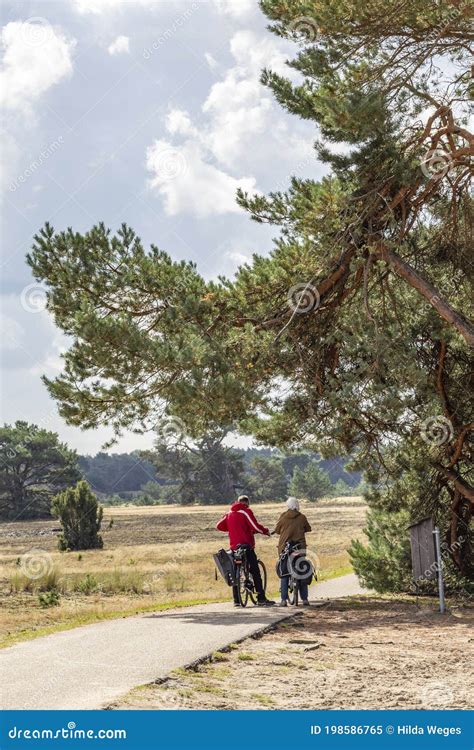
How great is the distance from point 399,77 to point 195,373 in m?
5.80

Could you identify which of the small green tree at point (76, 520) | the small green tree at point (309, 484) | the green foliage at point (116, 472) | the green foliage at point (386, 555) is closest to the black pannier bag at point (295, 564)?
the green foliage at point (386, 555)

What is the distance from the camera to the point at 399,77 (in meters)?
13.5

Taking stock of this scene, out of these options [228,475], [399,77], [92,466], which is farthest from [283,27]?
[92,466]

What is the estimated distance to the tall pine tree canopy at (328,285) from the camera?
42.8 feet

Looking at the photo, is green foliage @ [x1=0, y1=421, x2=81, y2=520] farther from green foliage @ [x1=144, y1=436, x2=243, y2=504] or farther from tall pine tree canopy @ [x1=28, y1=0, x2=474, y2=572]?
tall pine tree canopy @ [x1=28, y1=0, x2=474, y2=572]

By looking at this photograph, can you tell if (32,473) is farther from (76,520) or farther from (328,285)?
(328,285)

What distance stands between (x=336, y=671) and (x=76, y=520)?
113 feet

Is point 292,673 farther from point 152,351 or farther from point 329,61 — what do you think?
point 329,61

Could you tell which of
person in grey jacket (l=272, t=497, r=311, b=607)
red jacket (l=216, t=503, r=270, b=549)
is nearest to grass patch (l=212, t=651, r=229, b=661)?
red jacket (l=216, t=503, r=270, b=549)

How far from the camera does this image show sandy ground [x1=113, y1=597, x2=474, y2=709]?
7.15 metres

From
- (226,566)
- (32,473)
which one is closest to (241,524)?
(226,566)

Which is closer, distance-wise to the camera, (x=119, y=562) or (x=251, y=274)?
(x=251, y=274)

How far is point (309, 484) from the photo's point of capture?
110062mm

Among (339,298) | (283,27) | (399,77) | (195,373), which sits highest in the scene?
(283,27)
